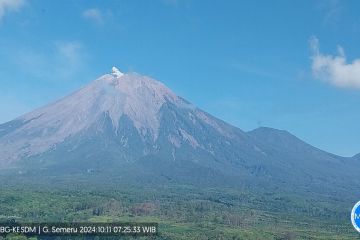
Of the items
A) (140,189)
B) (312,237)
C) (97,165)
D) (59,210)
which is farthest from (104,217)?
(97,165)

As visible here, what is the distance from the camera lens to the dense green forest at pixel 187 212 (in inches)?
3393

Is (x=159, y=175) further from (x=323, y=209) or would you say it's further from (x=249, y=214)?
(x=249, y=214)

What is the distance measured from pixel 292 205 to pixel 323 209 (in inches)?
325

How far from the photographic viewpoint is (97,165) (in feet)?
641

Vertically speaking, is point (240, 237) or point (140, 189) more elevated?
point (140, 189)

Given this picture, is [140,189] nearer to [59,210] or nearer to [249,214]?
[249,214]

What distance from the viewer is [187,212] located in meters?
109

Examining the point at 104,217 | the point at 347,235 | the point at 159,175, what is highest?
the point at 159,175

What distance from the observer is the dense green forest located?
283 ft

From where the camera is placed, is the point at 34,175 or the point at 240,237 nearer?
the point at 240,237

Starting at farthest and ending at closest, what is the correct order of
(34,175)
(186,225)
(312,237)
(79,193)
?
(34,175)
(79,193)
(186,225)
(312,237)

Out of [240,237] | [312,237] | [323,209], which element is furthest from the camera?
[323,209]

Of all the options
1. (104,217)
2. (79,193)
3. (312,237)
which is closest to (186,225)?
(104,217)

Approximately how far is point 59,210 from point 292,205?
235ft
